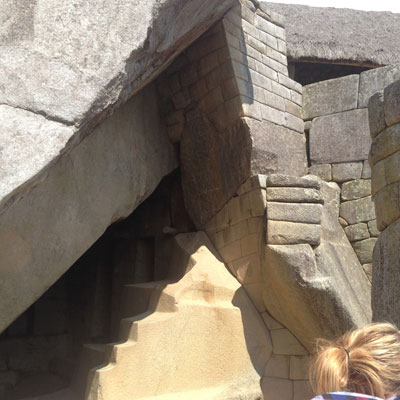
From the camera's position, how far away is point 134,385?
4484mm

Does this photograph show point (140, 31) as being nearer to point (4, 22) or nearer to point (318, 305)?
point (4, 22)

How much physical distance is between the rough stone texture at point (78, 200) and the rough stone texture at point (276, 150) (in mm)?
1050

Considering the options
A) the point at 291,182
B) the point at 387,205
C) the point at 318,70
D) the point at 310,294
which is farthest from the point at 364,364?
the point at 318,70

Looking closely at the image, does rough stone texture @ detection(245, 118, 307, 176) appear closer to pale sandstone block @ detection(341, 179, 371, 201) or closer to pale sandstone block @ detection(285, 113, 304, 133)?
pale sandstone block @ detection(285, 113, 304, 133)

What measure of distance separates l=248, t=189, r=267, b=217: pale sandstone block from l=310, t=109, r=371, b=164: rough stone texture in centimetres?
131

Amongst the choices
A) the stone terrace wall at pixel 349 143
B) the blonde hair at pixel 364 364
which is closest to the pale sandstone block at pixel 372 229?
the stone terrace wall at pixel 349 143

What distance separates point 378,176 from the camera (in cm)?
331

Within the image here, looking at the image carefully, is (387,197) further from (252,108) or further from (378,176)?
(252,108)

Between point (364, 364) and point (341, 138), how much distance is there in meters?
5.28

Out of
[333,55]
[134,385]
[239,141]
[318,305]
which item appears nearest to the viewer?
[134,385]

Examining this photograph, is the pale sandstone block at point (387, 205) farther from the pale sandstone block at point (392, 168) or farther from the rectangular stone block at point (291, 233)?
the rectangular stone block at point (291, 233)

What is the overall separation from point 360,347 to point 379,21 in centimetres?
829

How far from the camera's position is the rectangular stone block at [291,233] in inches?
194

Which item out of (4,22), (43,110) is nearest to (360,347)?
(43,110)
